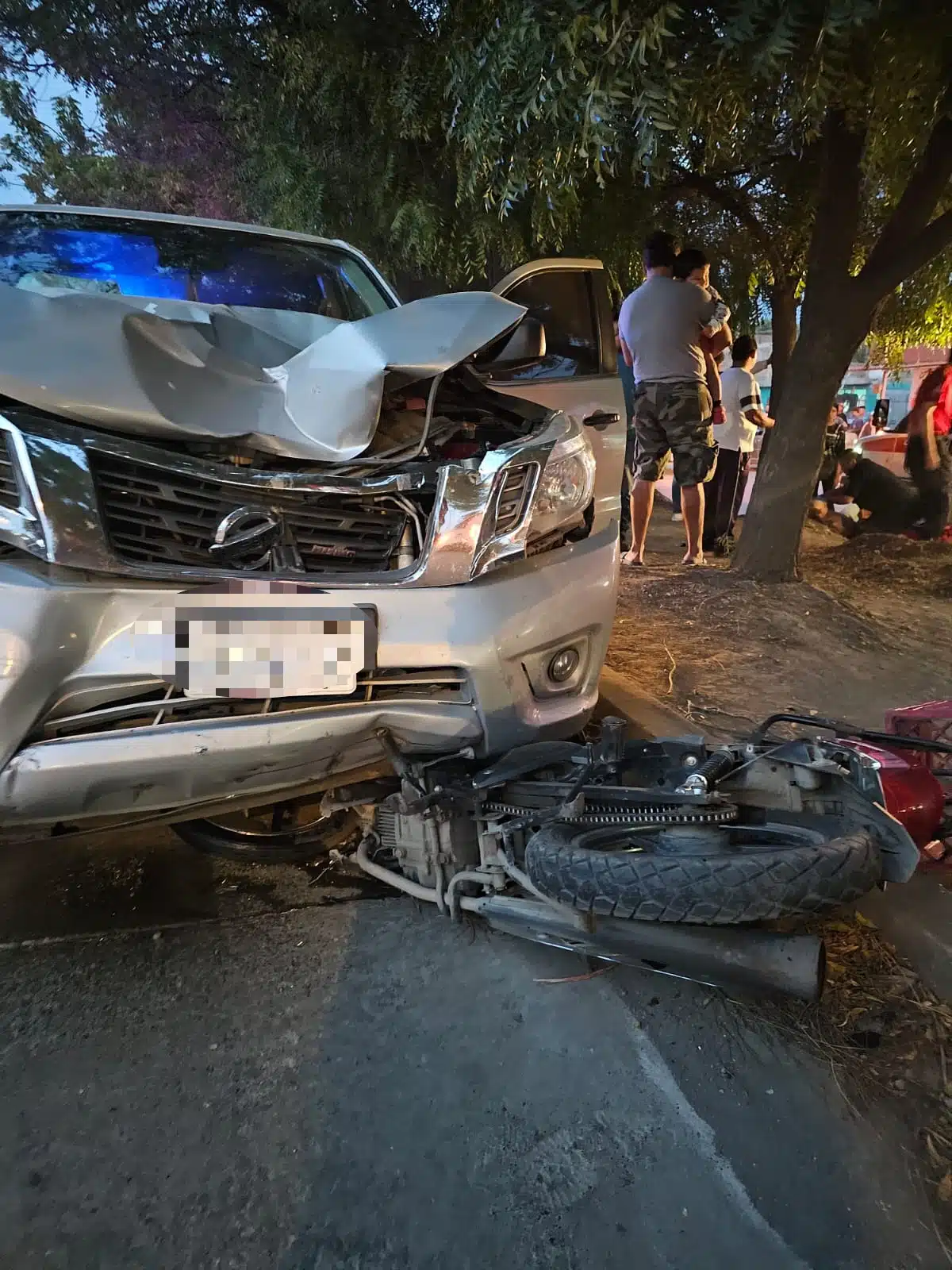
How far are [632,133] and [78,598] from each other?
10.8 ft

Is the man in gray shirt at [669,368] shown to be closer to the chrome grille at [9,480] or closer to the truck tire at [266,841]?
the truck tire at [266,841]

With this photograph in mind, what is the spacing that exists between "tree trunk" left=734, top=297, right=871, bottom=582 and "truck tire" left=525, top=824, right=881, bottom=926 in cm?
425

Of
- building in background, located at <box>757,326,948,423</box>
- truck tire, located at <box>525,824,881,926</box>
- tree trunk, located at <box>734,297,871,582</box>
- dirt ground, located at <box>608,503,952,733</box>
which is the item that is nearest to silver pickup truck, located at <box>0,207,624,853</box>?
truck tire, located at <box>525,824,881,926</box>

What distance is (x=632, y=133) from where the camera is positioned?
367cm

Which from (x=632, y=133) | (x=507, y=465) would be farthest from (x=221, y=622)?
(x=632, y=133)

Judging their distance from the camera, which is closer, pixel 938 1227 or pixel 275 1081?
pixel 938 1227

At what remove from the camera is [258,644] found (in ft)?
6.07

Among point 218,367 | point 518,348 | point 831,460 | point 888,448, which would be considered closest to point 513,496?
point 218,367

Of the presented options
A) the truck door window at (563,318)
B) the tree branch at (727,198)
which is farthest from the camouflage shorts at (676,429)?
the truck door window at (563,318)

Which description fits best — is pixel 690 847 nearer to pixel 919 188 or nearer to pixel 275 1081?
pixel 275 1081

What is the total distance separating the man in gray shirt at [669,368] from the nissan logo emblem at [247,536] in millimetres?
4605

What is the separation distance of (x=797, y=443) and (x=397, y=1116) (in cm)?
509

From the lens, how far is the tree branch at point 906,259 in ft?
16.2

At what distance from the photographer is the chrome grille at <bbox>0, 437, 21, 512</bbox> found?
1.71 meters
